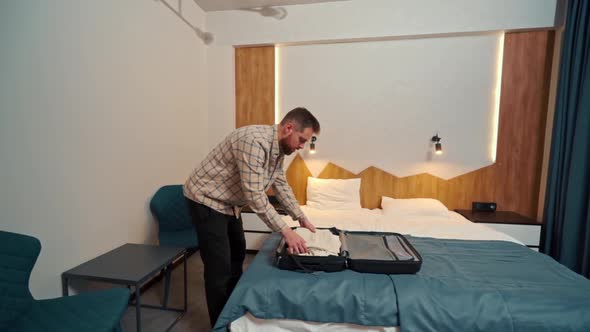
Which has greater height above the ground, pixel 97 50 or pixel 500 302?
pixel 97 50

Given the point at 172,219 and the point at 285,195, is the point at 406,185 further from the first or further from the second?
the point at 172,219

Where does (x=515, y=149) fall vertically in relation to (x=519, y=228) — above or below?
above

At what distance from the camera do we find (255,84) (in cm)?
318

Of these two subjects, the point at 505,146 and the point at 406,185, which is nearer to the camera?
the point at 505,146

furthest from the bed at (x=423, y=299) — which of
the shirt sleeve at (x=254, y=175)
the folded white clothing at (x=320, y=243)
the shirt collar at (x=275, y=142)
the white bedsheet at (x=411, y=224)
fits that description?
the shirt collar at (x=275, y=142)

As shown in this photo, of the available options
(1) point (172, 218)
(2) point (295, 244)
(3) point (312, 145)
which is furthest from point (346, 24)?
(1) point (172, 218)

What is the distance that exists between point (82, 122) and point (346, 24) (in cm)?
255

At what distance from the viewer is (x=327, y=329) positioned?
50.2 inches

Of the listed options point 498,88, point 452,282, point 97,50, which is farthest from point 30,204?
point 498,88

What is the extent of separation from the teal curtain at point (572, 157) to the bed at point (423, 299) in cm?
115

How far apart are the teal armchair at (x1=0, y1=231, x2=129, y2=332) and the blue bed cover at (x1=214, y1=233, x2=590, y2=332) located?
1.60ft

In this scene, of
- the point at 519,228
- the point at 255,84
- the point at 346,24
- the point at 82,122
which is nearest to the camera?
the point at 82,122

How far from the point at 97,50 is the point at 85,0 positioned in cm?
28

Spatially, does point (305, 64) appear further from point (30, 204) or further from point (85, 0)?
point (30, 204)
